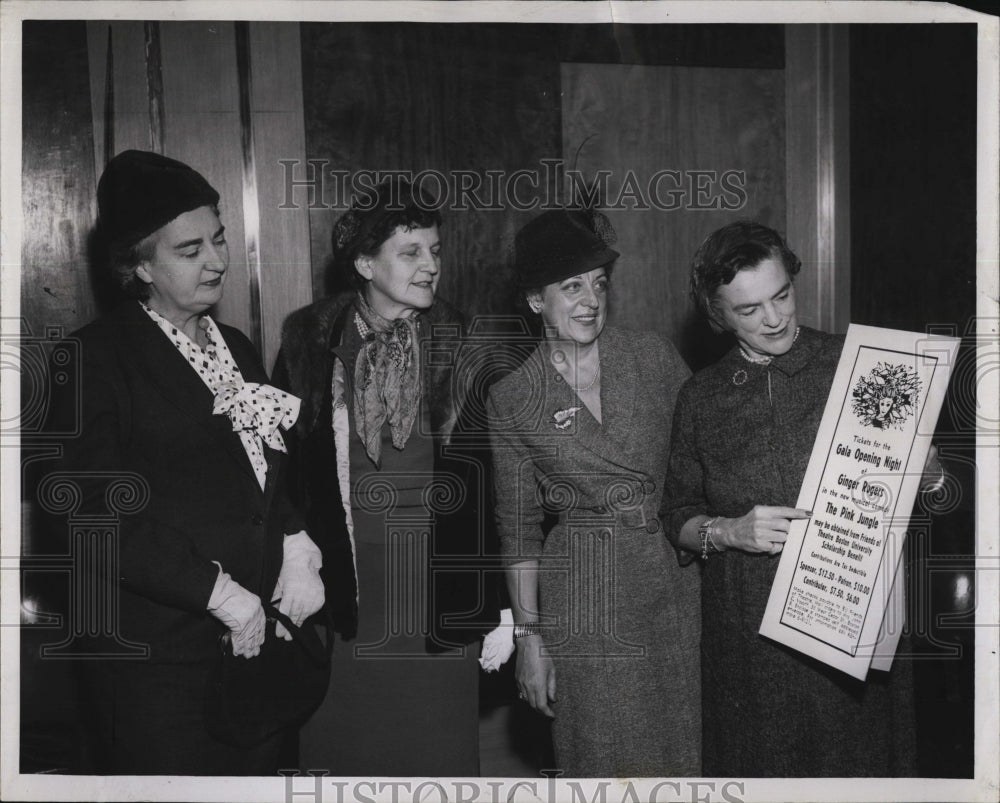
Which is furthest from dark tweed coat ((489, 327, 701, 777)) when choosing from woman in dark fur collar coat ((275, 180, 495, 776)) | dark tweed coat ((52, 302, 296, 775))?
dark tweed coat ((52, 302, 296, 775))

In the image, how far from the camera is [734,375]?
1.69m

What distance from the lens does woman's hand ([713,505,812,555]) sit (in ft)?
5.42

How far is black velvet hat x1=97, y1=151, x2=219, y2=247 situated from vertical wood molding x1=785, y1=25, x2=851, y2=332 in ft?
3.91

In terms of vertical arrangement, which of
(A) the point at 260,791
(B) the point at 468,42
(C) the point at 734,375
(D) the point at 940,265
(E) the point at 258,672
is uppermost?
(B) the point at 468,42

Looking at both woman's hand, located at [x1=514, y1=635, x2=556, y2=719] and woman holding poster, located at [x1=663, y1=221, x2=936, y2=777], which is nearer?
woman holding poster, located at [x1=663, y1=221, x2=936, y2=777]

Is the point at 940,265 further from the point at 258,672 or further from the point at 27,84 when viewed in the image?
the point at 27,84

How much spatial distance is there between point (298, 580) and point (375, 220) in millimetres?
730

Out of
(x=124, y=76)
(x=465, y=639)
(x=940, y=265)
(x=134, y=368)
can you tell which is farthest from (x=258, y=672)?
(x=940, y=265)

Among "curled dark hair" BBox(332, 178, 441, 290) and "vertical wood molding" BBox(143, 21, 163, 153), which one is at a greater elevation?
"vertical wood molding" BBox(143, 21, 163, 153)

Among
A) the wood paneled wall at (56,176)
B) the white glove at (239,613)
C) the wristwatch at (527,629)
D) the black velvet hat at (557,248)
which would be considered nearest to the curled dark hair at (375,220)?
the black velvet hat at (557,248)

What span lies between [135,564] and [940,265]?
171 cm

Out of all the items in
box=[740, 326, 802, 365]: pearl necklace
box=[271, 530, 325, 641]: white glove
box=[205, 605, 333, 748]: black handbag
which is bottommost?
box=[205, 605, 333, 748]: black handbag

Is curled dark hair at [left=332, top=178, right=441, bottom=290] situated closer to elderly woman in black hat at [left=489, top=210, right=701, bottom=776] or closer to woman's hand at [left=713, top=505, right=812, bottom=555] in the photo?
elderly woman in black hat at [left=489, top=210, right=701, bottom=776]

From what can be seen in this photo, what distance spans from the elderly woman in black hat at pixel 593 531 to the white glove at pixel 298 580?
379 millimetres
